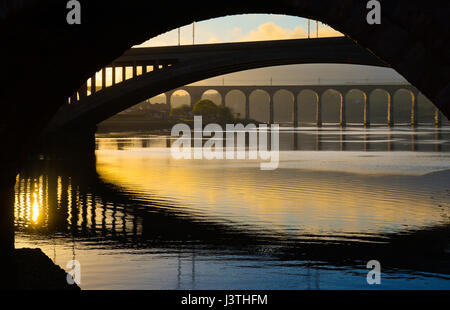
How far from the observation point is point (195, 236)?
1172cm

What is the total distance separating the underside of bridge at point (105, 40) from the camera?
5.34 m

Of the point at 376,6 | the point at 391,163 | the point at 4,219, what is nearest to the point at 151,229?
the point at 4,219

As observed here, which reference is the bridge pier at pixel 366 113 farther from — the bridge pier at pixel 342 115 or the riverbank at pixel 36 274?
the riverbank at pixel 36 274

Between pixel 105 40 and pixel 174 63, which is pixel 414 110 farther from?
pixel 105 40

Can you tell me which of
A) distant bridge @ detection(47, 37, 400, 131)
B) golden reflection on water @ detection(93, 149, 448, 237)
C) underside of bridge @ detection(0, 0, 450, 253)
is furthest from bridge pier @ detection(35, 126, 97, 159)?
underside of bridge @ detection(0, 0, 450, 253)

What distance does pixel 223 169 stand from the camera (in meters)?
26.2

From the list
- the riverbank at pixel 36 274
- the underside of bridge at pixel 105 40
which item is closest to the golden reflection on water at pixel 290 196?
the riverbank at pixel 36 274

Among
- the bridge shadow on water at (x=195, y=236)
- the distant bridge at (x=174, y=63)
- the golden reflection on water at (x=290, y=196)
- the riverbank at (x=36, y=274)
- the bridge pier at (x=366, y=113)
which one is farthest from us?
the bridge pier at (x=366, y=113)

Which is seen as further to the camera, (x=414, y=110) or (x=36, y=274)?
(x=414, y=110)

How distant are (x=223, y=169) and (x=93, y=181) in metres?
6.07

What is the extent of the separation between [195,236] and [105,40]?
443 centimetres

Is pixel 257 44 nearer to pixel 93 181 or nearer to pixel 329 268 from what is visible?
pixel 93 181

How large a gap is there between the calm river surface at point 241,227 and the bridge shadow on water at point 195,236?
2 centimetres

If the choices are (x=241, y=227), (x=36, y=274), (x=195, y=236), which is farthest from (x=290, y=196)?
(x=36, y=274)
